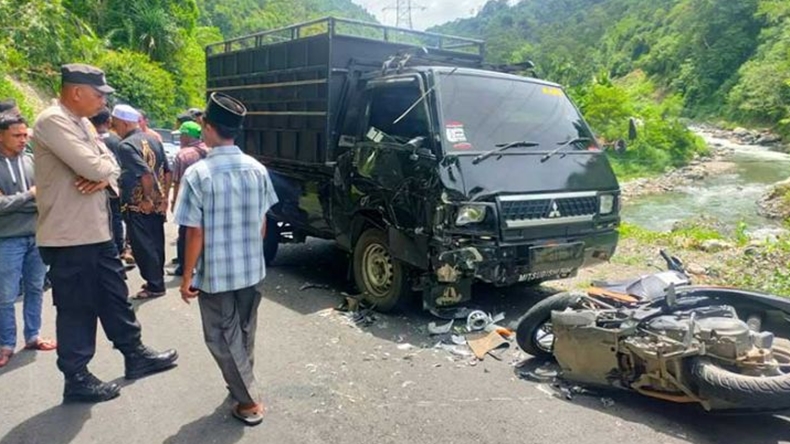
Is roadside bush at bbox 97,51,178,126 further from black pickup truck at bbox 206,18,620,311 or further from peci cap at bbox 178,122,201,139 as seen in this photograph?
black pickup truck at bbox 206,18,620,311

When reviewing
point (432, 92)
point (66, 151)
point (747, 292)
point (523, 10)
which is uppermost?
point (523, 10)

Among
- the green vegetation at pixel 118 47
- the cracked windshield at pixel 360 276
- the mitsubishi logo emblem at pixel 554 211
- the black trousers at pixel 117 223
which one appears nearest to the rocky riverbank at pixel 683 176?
the cracked windshield at pixel 360 276

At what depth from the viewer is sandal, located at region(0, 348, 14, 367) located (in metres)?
4.06

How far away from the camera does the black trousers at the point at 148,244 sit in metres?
5.57

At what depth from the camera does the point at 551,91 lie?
5.77 metres

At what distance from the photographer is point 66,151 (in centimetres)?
323

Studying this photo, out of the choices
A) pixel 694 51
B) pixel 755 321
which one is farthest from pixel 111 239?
pixel 694 51

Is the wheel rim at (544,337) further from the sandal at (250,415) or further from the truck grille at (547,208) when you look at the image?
the sandal at (250,415)

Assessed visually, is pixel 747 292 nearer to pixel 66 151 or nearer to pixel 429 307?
pixel 429 307

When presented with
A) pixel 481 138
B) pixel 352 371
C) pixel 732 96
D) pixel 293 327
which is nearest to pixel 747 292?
pixel 481 138

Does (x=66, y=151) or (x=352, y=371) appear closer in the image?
(x=66, y=151)

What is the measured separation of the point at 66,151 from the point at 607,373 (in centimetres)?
344

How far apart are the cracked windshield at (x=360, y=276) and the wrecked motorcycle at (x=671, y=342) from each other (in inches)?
0.6

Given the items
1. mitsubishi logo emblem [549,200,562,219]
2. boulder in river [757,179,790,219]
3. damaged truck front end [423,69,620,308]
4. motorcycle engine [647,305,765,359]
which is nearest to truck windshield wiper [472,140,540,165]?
damaged truck front end [423,69,620,308]
